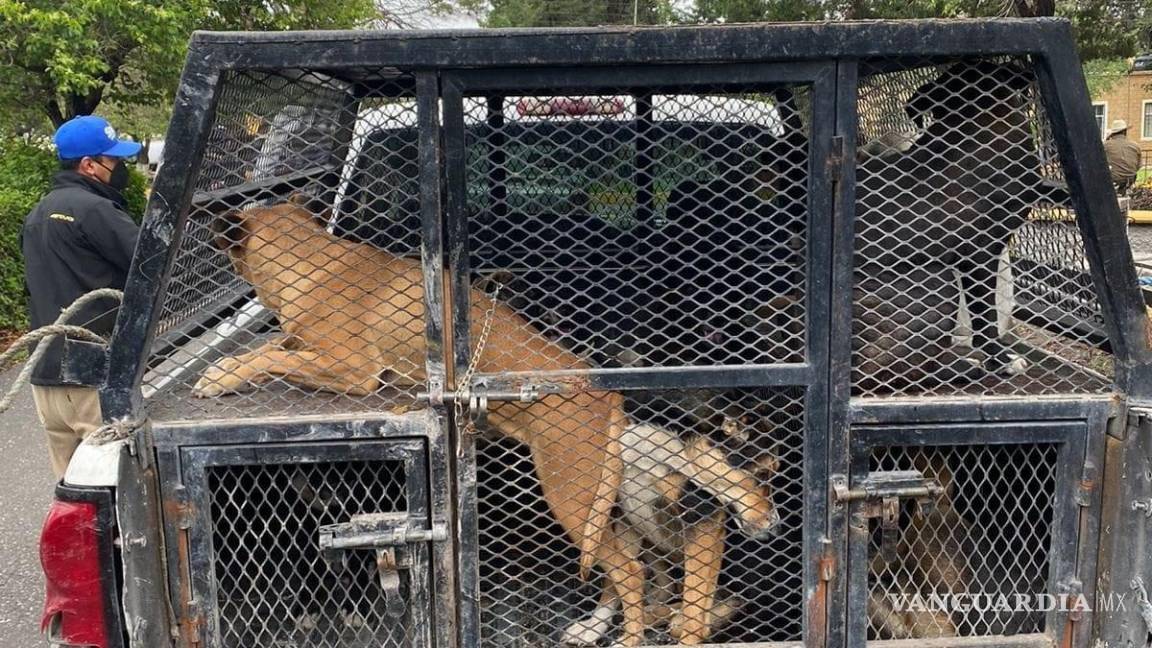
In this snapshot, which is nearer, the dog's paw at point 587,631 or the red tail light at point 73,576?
the red tail light at point 73,576

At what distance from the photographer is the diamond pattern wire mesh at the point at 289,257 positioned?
80.0 inches

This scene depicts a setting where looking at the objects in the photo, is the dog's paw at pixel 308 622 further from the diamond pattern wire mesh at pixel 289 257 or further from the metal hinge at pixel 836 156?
the metal hinge at pixel 836 156

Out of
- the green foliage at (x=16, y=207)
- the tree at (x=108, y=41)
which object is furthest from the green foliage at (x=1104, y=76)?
the green foliage at (x=16, y=207)

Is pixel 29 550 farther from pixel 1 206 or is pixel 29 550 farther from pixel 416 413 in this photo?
pixel 1 206

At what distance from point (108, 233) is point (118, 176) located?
56 cm

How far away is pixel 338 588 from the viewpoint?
2.22 m

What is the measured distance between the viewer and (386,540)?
1829 millimetres

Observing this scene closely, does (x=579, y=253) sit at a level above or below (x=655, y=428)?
above

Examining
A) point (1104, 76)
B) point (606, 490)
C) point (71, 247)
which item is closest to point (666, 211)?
point (606, 490)

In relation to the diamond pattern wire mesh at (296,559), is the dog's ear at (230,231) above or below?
above

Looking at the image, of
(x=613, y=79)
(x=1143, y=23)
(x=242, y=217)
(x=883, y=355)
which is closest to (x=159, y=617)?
(x=242, y=217)

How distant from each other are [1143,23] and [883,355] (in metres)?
12.5

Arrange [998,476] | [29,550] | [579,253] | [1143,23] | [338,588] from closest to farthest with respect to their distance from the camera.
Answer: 1. [998,476]
2. [338,588]
3. [579,253]
4. [29,550]
5. [1143,23]

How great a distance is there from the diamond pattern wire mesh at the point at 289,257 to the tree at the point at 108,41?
860 centimetres
